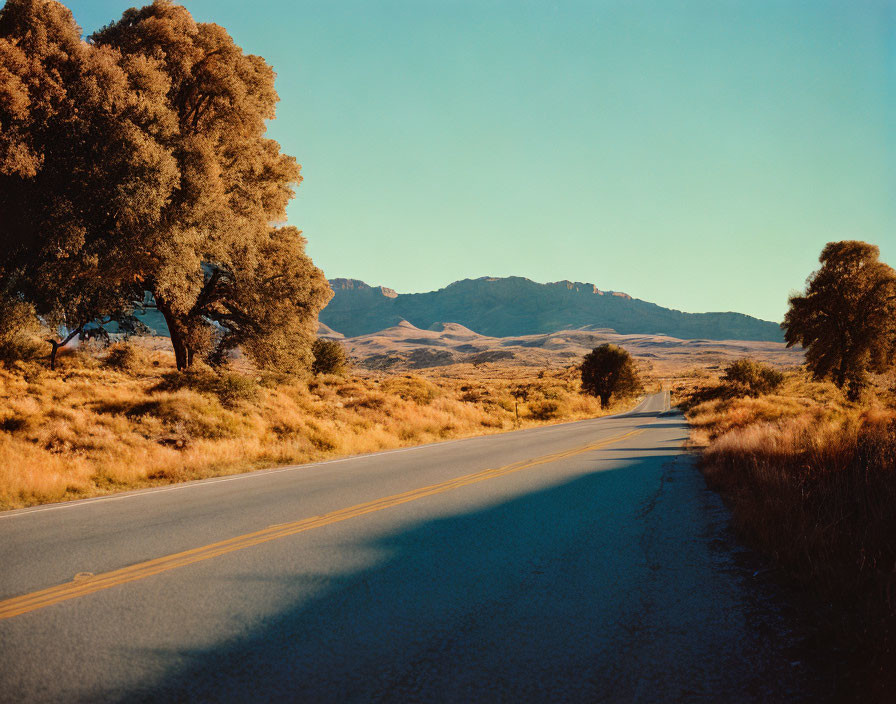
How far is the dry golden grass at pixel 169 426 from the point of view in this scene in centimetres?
1080

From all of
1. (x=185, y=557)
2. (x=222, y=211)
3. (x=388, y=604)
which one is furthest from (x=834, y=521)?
(x=222, y=211)

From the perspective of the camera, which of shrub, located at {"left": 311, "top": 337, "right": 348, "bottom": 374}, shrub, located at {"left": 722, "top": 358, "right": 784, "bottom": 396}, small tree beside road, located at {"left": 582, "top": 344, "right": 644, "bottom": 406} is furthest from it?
small tree beside road, located at {"left": 582, "top": 344, "right": 644, "bottom": 406}

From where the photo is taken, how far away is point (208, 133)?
682 inches

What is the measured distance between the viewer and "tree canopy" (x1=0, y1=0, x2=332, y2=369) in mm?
13484

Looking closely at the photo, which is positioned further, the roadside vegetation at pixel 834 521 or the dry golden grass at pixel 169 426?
the dry golden grass at pixel 169 426

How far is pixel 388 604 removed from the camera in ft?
14.4

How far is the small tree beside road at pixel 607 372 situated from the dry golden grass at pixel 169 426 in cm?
2781

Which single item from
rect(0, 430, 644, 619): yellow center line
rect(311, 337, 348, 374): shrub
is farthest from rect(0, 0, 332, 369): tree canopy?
rect(311, 337, 348, 374): shrub

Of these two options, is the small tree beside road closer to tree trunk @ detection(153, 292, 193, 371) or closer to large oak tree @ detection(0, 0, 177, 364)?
tree trunk @ detection(153, 292, 193, 371)

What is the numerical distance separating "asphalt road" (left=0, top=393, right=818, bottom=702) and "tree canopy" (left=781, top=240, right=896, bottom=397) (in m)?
24.4

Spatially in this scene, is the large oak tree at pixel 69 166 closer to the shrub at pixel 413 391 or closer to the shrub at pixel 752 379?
the shrub at pixel 413 391

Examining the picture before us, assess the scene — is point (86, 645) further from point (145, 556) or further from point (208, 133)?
point (208, 133)

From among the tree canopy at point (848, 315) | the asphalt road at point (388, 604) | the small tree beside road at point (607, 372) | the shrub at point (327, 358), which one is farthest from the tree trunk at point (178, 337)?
the small tree beside road at point (607, 372)

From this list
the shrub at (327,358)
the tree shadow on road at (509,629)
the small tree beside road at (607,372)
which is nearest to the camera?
the tree shadow on road at (509,629)
